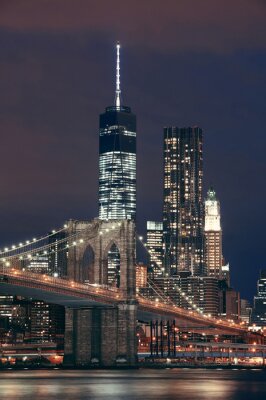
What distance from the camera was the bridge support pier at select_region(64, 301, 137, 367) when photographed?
123 m

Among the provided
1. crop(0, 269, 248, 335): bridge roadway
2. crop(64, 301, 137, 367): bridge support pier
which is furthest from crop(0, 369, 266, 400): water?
crop(64, 301, 137, 367): bridge support pier

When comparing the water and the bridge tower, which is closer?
the water

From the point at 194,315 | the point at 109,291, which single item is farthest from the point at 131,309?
the point at 194,315

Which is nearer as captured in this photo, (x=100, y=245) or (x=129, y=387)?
(x=129, y=387)

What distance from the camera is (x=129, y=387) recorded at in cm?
8881

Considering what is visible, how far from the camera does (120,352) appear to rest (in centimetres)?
12362

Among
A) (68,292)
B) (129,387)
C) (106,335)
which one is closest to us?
(129,387)

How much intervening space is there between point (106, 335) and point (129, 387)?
115 feet

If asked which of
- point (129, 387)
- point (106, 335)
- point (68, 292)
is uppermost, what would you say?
point (68, 292)

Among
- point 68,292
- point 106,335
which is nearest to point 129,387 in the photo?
point 68,292

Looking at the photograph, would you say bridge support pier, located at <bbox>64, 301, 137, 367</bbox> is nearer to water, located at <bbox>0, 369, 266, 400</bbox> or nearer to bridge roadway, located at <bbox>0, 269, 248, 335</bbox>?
bridge roadway, located at <bbox>0, 269, 248, 335</bbox>

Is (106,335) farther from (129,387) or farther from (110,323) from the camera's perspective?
(129,387)

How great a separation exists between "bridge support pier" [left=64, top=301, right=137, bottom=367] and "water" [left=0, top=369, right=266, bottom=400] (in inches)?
479

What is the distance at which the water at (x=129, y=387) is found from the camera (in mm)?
79188
